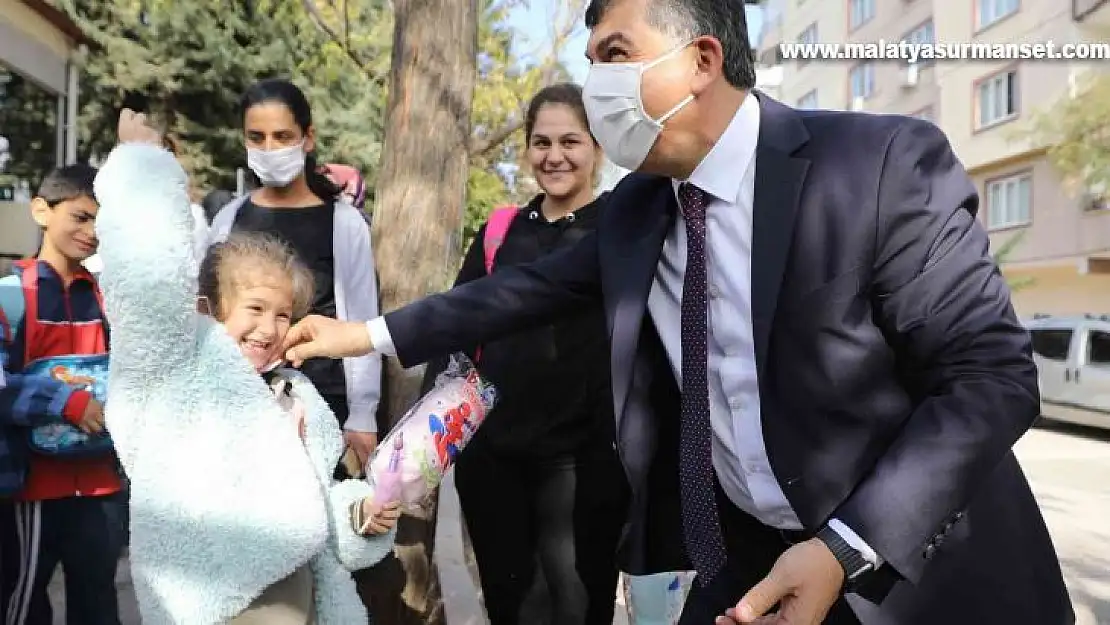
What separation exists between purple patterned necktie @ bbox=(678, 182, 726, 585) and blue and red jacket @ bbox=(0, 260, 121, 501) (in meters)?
1.76

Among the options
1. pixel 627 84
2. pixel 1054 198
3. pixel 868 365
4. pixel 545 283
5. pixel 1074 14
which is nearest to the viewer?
pixel 868 365

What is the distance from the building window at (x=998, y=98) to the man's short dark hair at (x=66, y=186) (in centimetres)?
2243

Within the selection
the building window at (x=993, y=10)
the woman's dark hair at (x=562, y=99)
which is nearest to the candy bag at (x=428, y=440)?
the woman's dark hair at (x=562, y=99)

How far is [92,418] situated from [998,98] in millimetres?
23850

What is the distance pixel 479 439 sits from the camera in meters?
2.88

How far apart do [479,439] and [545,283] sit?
77 cm

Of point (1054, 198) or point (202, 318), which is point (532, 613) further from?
point (1054, 198)

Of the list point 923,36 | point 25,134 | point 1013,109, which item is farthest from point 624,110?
point 923,36

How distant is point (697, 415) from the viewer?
1.89 meters

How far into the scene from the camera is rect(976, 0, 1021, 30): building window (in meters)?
21.8

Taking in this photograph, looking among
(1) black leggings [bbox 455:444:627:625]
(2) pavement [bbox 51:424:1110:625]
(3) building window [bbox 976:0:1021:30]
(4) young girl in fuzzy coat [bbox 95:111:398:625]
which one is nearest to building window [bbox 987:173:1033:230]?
(3) building window [bbox 976:0:1021:30]

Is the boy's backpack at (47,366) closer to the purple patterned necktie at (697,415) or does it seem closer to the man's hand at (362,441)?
the man's hand at (362,441)

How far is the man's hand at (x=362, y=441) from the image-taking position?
2857 mm

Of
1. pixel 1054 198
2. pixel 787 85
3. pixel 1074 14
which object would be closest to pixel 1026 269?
pixel 1054 198
